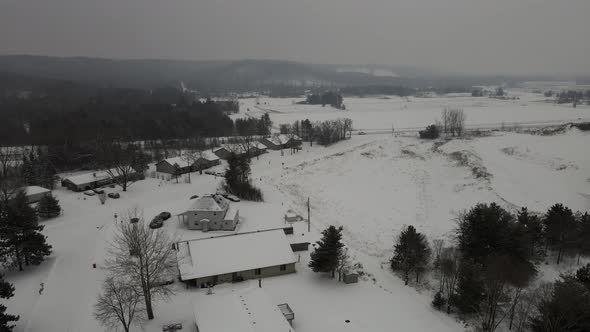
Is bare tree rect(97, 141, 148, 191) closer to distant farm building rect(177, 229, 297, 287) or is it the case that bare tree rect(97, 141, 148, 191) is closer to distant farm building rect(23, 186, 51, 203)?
distant farm building rect(23, 186, 51, 203)

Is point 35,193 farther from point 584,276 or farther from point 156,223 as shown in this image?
point 584,276

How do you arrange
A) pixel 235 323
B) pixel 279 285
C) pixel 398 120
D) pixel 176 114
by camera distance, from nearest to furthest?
1. pixel 235 323
2. pixel 279 285
3. pixel 176 114
4. pixel 398 120

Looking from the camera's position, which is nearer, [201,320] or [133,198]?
[201,320]

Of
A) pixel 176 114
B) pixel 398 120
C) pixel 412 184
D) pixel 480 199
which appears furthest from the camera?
pixel 398 120

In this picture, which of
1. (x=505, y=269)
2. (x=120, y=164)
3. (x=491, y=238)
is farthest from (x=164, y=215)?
(x=505, y=269)

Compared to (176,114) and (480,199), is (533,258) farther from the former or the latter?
(176,114)

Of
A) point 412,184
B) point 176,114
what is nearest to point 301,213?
point 412,184

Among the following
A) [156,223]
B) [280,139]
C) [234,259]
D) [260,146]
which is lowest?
[156,223]
